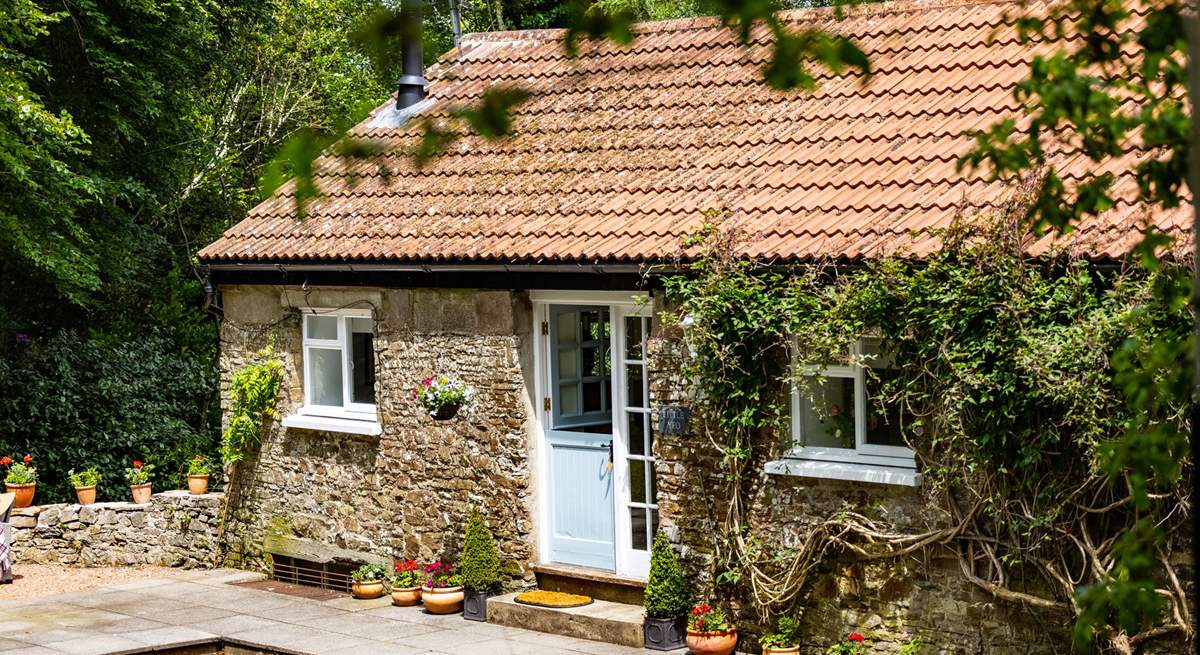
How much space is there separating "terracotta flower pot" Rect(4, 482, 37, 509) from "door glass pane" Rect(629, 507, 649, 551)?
290 inches

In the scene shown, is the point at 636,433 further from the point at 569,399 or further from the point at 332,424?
the point at 332,424

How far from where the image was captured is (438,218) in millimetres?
13344

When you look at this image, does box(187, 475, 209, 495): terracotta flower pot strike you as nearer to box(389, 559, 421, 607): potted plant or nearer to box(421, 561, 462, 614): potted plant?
box(389, 559, 421, 607): potted plant

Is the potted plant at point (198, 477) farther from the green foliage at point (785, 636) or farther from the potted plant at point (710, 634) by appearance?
the green foliage at point (785, 636)

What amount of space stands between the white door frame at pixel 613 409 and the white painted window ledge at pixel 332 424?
1712mm

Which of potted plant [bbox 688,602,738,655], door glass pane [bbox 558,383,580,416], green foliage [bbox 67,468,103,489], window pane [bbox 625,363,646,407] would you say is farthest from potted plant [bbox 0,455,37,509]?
potted plant [bbox 688,602,738,655]

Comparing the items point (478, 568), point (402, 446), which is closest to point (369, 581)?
point (402, 446)

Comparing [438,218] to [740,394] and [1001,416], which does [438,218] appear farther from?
[1001,416]

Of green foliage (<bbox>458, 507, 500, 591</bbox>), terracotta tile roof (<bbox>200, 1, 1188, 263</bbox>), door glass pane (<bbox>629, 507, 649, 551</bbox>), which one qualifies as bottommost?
green foliage (<bbox>458, 507, 500, 591</bbox>)

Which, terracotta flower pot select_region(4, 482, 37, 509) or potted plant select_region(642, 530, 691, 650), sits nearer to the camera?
potted plant select_region(642, 530, 691, 650)

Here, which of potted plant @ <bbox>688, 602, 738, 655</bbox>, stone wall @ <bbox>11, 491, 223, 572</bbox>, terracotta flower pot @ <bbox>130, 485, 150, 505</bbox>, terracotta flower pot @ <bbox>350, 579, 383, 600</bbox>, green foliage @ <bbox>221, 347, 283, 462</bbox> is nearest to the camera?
potted plant @ <bbox>688, 602, 738, 655</bbox>

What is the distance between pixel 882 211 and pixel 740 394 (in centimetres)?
163

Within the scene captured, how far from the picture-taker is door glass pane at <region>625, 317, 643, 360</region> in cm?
1220

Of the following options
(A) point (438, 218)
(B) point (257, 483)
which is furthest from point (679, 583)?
Result: (B) point (257, 483)
